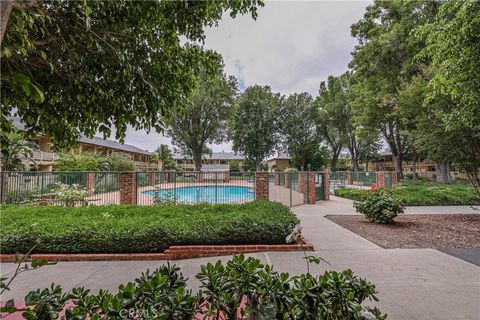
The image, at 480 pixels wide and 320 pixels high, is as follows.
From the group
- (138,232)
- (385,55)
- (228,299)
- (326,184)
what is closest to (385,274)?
(228,299)

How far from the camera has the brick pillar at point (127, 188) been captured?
10241 mm

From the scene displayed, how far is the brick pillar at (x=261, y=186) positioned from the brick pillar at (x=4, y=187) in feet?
33.0

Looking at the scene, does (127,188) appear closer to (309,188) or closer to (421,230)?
(309,188)

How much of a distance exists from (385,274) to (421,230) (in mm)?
4348

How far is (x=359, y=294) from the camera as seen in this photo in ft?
6.31

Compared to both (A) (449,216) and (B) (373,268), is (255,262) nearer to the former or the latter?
(B) (373,268)

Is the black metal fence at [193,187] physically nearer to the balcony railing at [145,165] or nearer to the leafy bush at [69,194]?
the leafy bush at [69,194]

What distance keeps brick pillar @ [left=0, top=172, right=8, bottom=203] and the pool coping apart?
661 centimetres

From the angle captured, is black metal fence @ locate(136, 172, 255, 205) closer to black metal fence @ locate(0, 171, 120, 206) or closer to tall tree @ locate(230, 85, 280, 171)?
black metal fence @ locate(0, 171, 120, 206)

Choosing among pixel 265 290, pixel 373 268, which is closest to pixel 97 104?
pixel 265 290

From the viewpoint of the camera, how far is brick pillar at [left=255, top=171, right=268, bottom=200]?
10516mm

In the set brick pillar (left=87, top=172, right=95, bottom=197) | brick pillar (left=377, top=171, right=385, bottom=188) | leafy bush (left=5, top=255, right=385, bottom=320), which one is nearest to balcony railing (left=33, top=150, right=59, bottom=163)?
brick pillar (left=87, top=172, right=95, bottom=197)

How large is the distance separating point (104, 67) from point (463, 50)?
7.37m

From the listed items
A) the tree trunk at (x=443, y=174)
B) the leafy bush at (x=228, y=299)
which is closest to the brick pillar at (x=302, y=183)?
the leafy bush at (x=228, y=299)
